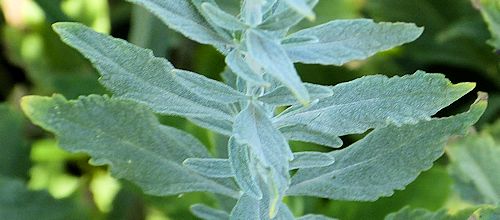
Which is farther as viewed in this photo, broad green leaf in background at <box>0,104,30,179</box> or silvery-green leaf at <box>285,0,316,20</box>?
broad green leaf in background at <box>0,104,30,179</box>

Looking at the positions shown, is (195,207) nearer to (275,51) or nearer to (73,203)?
(275,51)

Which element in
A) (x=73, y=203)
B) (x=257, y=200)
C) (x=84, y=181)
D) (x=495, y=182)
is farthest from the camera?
(x=84, y=181)

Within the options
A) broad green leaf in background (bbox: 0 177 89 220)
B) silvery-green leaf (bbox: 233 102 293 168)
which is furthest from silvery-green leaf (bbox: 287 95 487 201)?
broad green leaf in background (bbox: 0 177 89 220)

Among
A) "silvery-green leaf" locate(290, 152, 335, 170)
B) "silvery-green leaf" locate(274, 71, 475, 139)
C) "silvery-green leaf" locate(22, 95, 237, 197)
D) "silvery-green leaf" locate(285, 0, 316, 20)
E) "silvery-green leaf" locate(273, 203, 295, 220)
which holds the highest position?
"silvery-green leaf" locate(274, 71, 475, 139)

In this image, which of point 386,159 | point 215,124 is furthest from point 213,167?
point 386,159

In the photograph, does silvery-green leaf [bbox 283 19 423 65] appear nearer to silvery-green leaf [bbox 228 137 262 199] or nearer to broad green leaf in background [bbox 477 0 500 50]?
silvery-green leaf [bbox 228 137 262 199]

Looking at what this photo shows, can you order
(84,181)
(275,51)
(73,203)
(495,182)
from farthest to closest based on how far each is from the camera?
(84,181) → (73,203) → (495,182) → (275,51)

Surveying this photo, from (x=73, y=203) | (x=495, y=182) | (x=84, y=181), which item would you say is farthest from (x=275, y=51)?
(x=84, y=181)

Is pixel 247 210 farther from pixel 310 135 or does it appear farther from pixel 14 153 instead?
pixel 14 153
